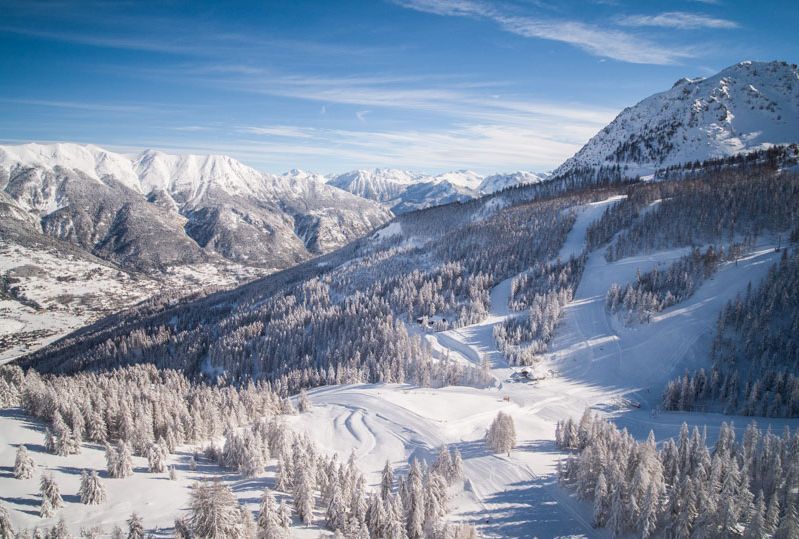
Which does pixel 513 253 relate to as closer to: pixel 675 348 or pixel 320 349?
pixel 675 348

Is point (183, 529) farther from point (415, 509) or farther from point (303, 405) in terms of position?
point (303, 405)

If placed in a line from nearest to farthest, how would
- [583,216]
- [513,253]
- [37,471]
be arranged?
[37,471], [513,253], [583,216]

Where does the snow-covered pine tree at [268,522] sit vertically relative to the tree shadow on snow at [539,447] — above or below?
above

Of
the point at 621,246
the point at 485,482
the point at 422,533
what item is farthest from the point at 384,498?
the point at 621,246

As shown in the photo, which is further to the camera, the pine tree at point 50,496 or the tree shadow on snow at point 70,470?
the tree shadow on snow at point 70,470

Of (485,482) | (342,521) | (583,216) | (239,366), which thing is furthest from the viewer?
(583,216)

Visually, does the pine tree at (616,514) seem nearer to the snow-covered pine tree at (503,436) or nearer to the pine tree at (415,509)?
the pine tree at (415,509)

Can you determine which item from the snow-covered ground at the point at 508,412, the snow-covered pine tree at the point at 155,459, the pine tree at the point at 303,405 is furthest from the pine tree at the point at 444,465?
the snow-covered pine tree at the point at 155,459

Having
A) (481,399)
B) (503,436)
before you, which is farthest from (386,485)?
(481,399)
